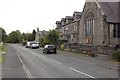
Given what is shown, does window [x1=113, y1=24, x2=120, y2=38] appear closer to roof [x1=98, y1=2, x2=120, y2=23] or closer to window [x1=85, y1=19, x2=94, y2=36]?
→ roof [x1=98, y1=2, x2=120, y2=23]

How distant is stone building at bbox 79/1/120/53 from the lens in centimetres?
3016

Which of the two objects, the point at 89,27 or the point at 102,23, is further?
the point at 89,27

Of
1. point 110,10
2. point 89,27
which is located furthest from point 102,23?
point 89,27

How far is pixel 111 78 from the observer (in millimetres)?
8422

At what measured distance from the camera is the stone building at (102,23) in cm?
3016

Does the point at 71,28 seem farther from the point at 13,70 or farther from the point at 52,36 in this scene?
the point at 13,70

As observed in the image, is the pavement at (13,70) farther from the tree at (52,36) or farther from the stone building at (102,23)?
the tree at (52,36)

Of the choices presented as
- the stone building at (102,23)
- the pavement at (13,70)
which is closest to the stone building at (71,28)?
the stone building at (102,23)

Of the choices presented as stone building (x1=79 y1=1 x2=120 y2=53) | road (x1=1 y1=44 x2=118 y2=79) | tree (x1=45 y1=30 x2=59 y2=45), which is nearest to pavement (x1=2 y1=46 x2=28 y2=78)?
road (x1=1 y1=44 x2=118 y2=79)

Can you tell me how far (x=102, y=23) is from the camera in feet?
98.6

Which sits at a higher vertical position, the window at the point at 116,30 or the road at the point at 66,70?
the window at the point at 116,30

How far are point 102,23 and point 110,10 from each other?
4499mm

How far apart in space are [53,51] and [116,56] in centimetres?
1373

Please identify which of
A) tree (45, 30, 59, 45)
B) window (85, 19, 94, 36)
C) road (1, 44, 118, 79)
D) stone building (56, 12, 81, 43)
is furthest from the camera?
stone building (56, 12, 81, 43)
